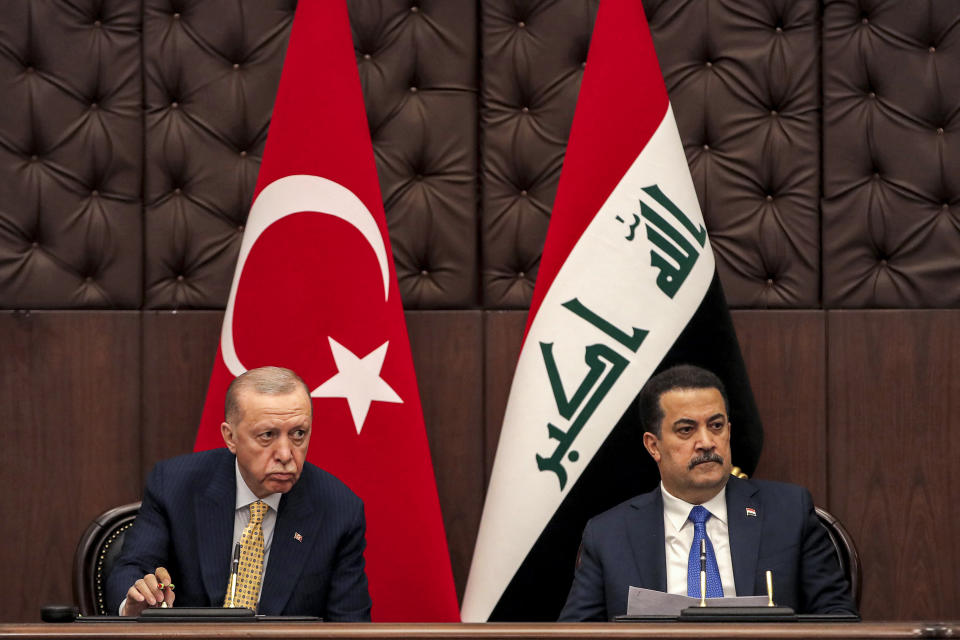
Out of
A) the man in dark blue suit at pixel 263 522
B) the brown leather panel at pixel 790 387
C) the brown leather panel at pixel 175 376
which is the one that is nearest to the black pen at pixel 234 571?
the man in dark blue suit at pixel 263 522

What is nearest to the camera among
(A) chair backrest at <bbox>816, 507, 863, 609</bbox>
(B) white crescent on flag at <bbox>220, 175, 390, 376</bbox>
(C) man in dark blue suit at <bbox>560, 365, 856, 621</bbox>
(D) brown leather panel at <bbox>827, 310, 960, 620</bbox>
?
(C) man in dark blue suit at <bbox>560, 365, 856, 621</bbox>

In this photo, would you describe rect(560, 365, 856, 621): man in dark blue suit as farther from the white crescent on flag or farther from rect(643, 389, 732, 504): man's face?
the white crescent on flag

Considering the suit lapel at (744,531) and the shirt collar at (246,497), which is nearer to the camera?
the suit lapel at (744,531)

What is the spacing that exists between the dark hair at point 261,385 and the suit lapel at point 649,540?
0.80 m

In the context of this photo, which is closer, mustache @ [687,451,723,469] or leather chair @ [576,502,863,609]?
mustache @ [687,451,723,469]

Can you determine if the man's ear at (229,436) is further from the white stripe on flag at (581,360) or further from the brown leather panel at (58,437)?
the brown leather panel at (58,437)

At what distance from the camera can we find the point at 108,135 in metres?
3.34

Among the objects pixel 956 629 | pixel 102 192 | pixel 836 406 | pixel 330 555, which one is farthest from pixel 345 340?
pixel 956 629

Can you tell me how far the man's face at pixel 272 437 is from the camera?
2400 millimetres

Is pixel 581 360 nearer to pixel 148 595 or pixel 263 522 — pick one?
pixel 263 522

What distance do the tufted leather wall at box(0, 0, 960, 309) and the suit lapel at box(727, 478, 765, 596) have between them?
992mm

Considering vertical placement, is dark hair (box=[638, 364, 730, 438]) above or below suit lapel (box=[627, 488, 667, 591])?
above

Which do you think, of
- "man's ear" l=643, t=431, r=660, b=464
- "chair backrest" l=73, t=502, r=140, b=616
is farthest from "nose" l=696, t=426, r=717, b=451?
"chair backrest" l=73, t=502, r=140, b=616

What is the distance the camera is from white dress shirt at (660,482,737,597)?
2.43 metres
